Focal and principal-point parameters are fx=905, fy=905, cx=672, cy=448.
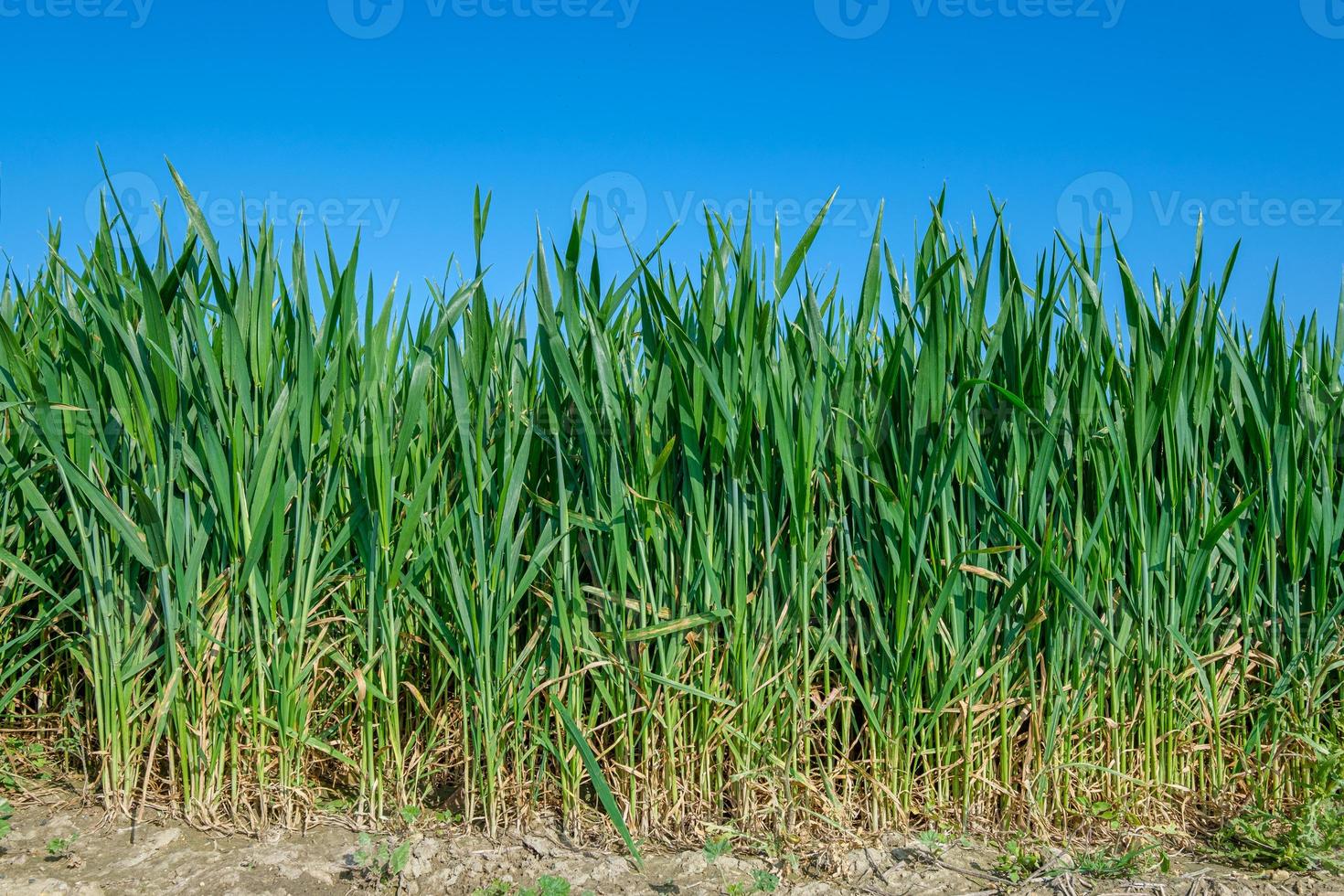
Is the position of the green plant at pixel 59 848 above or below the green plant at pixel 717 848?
above

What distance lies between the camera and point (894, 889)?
2.21 m

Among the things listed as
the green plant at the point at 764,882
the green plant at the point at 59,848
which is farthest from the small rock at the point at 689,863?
the green plant at the point at 59,848

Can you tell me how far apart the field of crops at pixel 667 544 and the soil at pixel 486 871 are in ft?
0.34

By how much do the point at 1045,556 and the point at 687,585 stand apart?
89 centimetres

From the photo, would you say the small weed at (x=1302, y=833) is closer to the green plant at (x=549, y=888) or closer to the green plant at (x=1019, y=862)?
the green plant at (x=1019, y=862)

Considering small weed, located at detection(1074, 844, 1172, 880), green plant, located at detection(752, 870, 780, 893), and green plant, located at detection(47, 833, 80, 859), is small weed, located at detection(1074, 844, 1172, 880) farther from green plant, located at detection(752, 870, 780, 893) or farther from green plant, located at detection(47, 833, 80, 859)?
green plant, located at detection(47, 833, 80, 859)

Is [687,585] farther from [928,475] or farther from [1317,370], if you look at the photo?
[1317,370]

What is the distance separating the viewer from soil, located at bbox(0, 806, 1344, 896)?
2.20 m

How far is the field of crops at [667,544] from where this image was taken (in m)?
2.27

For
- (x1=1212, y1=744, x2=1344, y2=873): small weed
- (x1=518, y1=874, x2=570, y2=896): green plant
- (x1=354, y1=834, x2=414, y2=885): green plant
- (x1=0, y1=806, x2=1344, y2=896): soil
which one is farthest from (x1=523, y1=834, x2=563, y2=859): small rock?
(x1=1212, y1=744, x2=1344, y2=873): small weed

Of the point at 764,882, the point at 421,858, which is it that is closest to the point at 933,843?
the point at 764,882

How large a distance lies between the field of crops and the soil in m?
0.10

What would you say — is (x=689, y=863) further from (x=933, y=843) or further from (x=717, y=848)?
(x=933, y=843)

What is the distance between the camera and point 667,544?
2.34 metres
